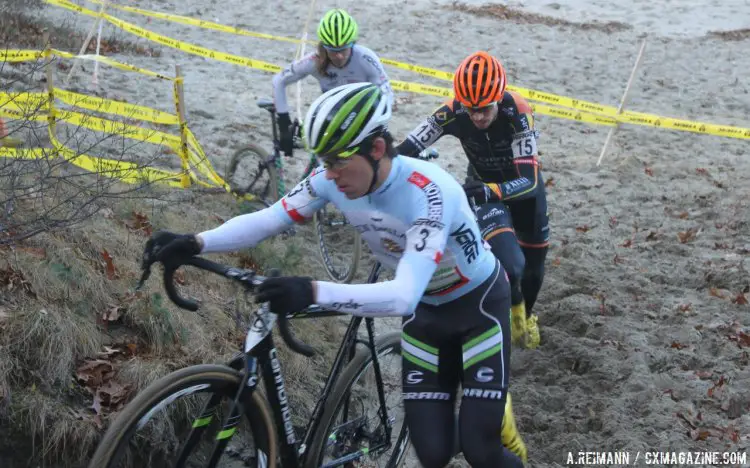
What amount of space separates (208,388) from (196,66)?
1125 cm

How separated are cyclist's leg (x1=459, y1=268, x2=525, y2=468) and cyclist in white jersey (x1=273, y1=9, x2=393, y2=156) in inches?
172

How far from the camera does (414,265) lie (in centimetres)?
353

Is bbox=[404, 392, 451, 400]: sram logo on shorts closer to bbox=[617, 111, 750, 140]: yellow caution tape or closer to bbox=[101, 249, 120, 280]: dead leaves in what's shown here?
bbox=[101, 249, 120, 280]: dead leaves

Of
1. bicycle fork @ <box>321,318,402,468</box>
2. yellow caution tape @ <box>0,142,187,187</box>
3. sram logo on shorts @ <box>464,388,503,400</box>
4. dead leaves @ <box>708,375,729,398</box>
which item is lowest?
dead leaves @ <box>708,375,729,398</box>

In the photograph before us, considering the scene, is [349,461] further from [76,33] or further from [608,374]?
[76,33]

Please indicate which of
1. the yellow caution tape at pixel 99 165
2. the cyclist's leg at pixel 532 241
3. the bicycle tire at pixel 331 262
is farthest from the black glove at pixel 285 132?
the cyclist's leg at pixel 532 241

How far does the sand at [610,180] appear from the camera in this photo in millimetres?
5871

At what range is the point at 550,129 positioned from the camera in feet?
41.9

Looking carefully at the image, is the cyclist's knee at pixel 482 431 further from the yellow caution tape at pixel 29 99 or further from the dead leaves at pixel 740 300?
the dead leaves at pixel 740 300

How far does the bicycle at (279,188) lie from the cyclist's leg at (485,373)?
3712mm

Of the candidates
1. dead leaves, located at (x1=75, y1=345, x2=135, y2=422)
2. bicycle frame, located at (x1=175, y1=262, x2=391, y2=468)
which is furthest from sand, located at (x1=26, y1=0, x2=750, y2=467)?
dead leaves, located at (x1=75, y1=345, x2=135, y2=422)

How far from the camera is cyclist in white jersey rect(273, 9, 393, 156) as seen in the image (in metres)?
7.96

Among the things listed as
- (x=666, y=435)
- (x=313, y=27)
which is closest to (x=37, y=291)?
(x=666, y=435)

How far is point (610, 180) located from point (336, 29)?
4.58 m
